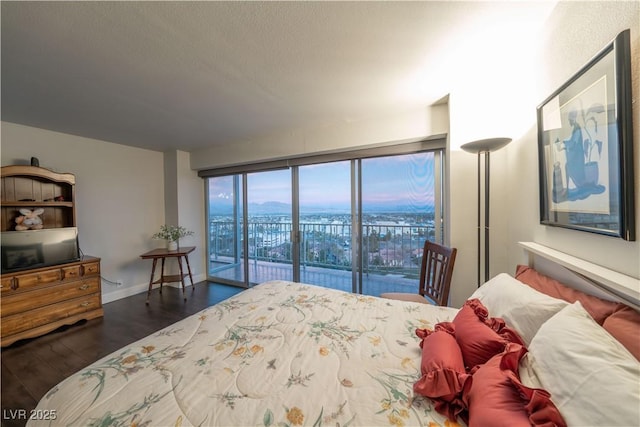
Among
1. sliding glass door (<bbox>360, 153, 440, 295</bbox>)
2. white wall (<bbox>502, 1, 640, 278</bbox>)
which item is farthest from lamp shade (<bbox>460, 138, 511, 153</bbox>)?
sliding glass door (<bbox>360, 153, 440, 295</bbox>)

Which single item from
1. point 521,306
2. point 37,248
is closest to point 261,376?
point 521,306

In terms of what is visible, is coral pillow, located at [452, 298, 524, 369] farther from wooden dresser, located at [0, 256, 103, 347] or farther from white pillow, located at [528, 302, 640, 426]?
wooden dresser, located at [0, 256, 103, 347]

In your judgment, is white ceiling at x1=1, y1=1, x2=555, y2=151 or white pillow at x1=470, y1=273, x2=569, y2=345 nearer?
white pillow at x1=470, y1=273, x2=569, y2=345

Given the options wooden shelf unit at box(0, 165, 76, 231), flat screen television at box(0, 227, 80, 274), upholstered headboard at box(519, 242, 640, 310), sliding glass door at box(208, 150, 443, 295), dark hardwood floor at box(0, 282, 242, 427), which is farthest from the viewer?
sliding glass door at box(208, 150, 443, 295)

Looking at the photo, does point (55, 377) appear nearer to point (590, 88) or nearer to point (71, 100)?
point (71, 100)

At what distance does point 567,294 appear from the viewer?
102 centimetres

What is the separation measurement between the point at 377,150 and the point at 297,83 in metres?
1.25

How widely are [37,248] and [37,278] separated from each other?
0.33 meters

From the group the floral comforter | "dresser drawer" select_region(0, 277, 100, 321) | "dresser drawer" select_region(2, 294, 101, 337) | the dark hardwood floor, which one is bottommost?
the dark hardwood floor

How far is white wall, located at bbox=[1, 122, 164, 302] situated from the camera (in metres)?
2.81

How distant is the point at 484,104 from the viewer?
188cm

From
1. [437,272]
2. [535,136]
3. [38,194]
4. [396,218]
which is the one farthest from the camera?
[396,218]

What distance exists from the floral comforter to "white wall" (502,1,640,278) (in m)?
0.78

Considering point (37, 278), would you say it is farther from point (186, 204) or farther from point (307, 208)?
point (307, 208)
